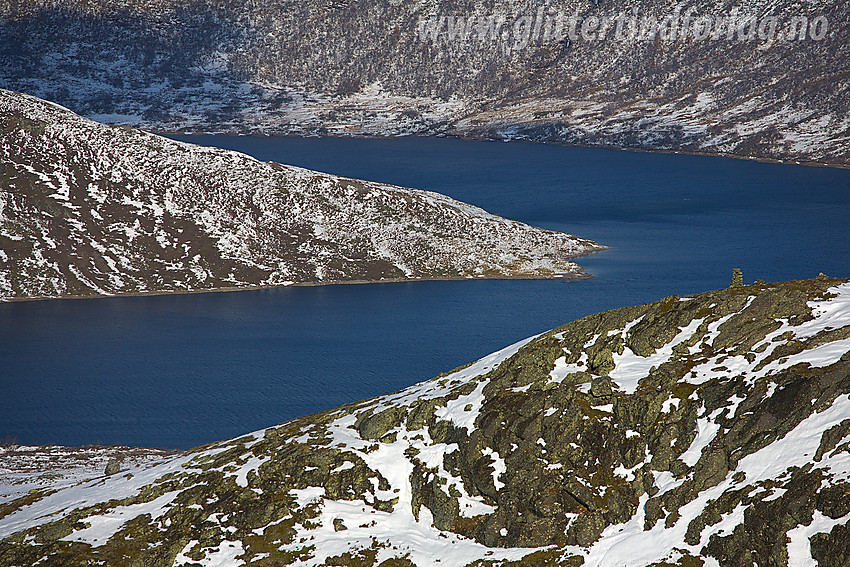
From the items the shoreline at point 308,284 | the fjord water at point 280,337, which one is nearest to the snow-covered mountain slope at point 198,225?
the shoreline at point 308,284

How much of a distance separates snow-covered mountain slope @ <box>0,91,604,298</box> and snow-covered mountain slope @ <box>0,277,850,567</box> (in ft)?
357

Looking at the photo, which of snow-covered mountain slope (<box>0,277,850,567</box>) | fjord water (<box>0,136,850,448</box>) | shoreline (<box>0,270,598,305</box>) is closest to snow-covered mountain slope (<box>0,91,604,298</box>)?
shoreline (<box>0,270,598,305</box>)

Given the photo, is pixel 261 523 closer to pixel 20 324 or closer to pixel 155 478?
pixel 155 478

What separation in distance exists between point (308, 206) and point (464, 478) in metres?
143

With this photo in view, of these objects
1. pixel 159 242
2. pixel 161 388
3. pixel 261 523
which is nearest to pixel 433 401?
pixel 261 523

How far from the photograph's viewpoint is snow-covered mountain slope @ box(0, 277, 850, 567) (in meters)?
29.6

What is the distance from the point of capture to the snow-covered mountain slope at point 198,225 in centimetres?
14800

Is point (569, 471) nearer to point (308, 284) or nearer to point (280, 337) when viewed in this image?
point (280, 337)

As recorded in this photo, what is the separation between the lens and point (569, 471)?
1373 inches

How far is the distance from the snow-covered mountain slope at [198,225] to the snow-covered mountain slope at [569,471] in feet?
Answer: 357

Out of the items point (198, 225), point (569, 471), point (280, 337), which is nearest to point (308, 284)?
point (198, 225)

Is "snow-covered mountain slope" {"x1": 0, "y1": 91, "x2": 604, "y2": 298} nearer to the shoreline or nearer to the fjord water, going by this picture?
the shoreline

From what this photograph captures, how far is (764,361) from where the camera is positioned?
1358 inches

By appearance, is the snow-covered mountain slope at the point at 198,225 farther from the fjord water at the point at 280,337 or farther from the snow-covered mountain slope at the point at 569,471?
the snow-covered mountain slope at the point at 569,471
